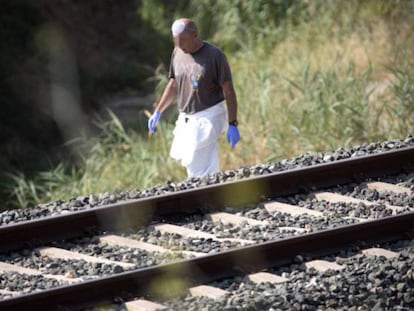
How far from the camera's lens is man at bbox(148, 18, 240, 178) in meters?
8.34

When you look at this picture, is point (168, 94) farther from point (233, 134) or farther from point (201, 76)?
point (233, 134)

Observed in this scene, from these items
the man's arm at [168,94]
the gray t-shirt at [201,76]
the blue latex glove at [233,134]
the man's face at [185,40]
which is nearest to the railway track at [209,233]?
the blue latex glove at [233,134]

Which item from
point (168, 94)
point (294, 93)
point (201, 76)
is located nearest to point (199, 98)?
point (201, 76)

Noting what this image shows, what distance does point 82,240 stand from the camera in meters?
6.83

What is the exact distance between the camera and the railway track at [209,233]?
5.89 meters

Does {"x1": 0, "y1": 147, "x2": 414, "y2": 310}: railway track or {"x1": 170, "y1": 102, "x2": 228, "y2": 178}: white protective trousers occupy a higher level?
{"x1": 170, "y1": 102, "x2": 228, "y2": 178}: white protective trousers

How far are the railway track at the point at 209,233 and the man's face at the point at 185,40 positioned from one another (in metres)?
1.45

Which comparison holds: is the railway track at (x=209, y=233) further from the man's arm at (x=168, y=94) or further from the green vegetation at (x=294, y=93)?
the green vegetation at (x=294, y=93)

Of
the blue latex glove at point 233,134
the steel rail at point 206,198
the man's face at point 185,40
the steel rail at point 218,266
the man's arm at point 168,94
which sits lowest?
the steel rail at point 218,266

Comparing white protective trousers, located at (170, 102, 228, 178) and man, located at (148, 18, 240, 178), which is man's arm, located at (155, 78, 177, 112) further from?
white protective trousers, located at (170, 102, 228, 178)

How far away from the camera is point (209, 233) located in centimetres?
684

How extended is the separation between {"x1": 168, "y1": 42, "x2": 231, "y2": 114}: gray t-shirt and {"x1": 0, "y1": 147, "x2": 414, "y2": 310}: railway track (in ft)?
4.12

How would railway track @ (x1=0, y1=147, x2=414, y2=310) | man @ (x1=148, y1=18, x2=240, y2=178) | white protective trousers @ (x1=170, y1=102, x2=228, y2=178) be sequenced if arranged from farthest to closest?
1. white protective trousers @ (x1=170, y1=102, x2=228, y2=178)
2. man @ (x1=148, y1=18, x2=240, y2=178)
3. railway track @ (x1=0, y1=147, x2=414, y2=310)

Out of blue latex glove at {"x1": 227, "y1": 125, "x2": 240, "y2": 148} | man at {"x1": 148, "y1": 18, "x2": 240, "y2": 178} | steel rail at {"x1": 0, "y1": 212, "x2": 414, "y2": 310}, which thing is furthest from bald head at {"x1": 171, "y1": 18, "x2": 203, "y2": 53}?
steel rail at {"x1": 0, "y1": 212, "x2": 414, "y2": 310}
